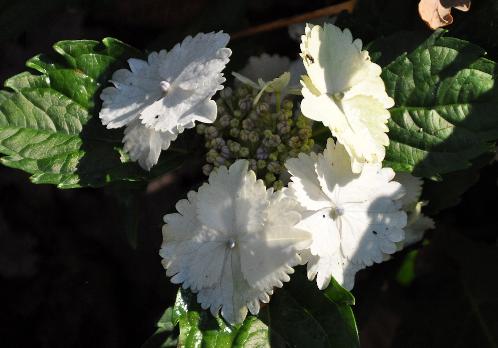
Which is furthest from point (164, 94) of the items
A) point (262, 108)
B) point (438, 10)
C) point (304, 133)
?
point (438, 10)

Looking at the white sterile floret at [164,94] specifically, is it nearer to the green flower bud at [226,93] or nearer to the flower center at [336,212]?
the green flower bud at [226,93]

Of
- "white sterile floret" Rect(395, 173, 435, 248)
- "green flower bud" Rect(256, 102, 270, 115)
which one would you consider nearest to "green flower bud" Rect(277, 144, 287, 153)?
"green flower bud" Rect(256, 102, 270, 115)

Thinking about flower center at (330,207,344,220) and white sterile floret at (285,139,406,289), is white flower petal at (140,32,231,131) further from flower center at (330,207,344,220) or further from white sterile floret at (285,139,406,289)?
flower center at (330,207,344,220)

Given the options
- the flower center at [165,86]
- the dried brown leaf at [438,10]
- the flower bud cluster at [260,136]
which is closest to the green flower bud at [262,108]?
the flower bud cluster at [260,136]

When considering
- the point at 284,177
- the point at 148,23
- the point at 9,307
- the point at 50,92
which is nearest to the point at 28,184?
the point at 9,307

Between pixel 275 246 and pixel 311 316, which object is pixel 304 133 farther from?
pixel 311 316
